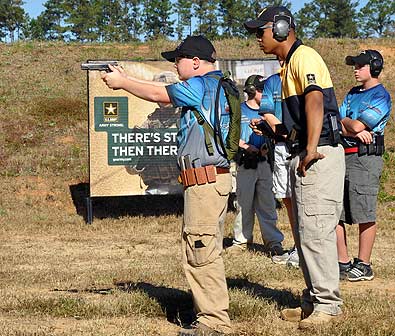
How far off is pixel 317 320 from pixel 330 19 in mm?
64673

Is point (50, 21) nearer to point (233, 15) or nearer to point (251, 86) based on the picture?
point (233, 15)

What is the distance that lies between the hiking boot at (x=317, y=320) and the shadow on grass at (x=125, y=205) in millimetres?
6947

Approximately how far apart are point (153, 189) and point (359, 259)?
479 centimetres

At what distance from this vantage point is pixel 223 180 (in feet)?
16.3

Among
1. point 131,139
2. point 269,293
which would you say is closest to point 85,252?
point 131,139

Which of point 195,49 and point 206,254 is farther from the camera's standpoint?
point 195,49

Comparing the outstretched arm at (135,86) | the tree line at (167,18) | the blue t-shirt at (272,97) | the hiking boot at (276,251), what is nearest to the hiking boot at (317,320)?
the outstretched arm at (135,86)

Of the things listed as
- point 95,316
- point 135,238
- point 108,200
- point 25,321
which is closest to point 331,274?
point 95,316

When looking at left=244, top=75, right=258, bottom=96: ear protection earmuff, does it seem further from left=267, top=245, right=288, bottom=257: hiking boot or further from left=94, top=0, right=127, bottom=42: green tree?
left=94, top=0, right=127, bottom=42: green tree

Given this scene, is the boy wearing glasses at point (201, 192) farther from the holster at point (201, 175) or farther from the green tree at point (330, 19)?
the green tree at point (330, 19)

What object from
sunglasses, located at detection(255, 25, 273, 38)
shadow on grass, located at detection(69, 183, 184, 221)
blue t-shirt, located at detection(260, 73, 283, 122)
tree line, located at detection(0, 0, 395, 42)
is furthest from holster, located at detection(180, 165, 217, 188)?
A: tree line, located at detection(0, 0, 395, 42)

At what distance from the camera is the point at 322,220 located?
492cm

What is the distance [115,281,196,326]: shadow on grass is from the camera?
5.47 metres

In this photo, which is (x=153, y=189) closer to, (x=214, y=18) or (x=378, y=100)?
(x=378, y=100)
